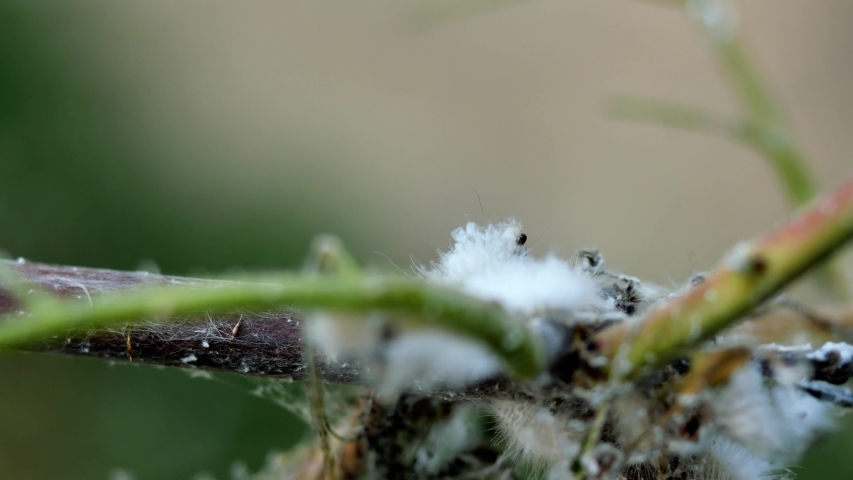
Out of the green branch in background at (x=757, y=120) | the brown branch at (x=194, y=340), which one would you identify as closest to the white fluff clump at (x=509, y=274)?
the brown branch at (x=194, y=340)

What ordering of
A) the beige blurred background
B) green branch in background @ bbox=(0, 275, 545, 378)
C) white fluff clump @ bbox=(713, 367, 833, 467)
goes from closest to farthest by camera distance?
green branch in background @ bbox=(0, 275, 545, 378)
white fluff clump @ bbox=(713, 367, 833, 467)
the beige blurred background

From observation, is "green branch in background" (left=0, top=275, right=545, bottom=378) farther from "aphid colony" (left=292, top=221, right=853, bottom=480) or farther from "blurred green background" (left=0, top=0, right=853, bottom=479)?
"blurred green background" (left=0, top=0, right=853, bottom=479)

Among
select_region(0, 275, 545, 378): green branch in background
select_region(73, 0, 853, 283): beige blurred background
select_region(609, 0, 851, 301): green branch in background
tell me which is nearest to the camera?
select_region(0, 275, 545, 378): green branch in background

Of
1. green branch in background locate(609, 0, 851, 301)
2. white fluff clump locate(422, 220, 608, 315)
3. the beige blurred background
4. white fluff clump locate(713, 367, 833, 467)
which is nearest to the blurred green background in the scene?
the beige blurred background

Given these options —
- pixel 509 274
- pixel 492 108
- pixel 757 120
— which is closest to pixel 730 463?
pixel 509 274

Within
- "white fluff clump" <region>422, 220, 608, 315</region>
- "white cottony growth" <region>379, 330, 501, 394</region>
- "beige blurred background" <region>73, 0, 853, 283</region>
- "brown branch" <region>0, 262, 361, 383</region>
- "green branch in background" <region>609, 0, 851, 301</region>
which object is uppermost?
"beige blurred background" <region>73, 0, 853, 283</region>

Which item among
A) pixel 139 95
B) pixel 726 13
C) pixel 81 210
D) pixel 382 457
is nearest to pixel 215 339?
pixel 382 457

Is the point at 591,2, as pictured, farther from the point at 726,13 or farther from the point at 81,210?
the point at 726,13
